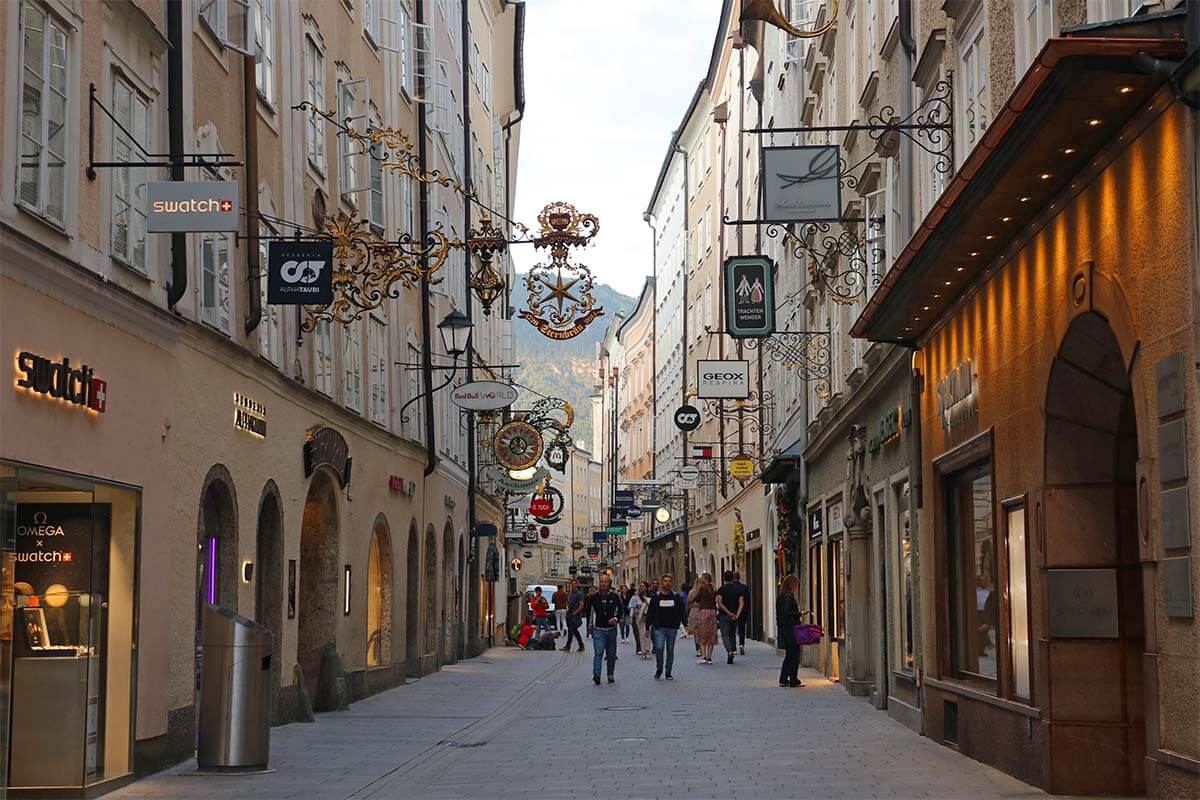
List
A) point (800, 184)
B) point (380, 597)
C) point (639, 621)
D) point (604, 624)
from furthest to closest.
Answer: point (639, 621) → point (604, 624) → point (380, 597) → point (800, 184)

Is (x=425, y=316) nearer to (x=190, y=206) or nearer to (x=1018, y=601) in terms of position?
(x=190, y=206)

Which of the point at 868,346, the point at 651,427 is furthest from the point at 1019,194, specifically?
the point at 651,427

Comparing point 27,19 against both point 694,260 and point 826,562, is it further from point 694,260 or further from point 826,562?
point 694,260

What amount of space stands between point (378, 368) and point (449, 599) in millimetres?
11138

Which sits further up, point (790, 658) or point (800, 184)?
point (800, 184)

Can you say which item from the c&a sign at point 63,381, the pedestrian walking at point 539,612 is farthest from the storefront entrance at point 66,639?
the pedestrian walking at point 539,612

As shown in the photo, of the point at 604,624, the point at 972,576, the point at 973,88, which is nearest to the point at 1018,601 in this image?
the point at 972,576

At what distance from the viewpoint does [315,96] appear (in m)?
23.2

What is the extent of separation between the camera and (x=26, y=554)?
13289 mm

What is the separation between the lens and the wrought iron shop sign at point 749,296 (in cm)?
2619

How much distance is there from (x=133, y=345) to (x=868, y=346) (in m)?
12.6

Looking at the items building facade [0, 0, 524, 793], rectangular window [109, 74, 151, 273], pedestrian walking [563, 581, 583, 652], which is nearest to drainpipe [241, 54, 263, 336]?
building facade [0, 0, 524, 793]

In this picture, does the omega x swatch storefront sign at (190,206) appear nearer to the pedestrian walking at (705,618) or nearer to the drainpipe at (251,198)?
the drainpipe at (251,198)

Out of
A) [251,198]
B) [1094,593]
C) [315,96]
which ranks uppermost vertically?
[315,96]
